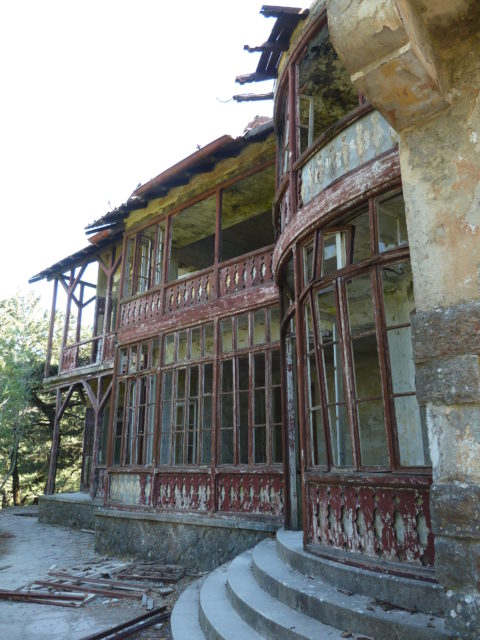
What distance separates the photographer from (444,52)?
284 centimetres

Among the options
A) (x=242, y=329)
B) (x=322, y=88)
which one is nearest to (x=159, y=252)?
(x=242, y=329)

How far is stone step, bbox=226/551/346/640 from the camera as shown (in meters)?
3.41

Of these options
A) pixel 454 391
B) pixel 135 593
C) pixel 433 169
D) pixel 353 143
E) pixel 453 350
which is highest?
pixel 353 143

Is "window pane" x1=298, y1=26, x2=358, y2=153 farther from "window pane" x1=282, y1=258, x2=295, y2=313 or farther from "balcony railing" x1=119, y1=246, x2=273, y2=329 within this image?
"balcony railing" x1=119, y1=246, x2=273, y2=329

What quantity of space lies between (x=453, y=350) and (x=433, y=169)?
3.37 feet

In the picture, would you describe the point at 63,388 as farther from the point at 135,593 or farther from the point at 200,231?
the point at 135,593

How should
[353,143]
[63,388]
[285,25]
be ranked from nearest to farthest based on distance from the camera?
[353,143]
[285,25]
[63,388]

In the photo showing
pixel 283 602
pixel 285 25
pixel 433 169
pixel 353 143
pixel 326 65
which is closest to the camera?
pixel 433 169

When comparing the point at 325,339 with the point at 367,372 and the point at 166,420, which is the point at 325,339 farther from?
the point at 166,420

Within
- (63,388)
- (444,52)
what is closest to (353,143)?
(444,52)

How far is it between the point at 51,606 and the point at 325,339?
17.9 ft

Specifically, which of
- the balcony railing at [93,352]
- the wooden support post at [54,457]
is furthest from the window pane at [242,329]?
the wooden support post at [54,457]

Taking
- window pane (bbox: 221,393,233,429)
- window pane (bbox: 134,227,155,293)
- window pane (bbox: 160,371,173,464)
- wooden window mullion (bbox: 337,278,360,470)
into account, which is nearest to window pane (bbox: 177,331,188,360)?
window pane (bbox: 160,371,173,464)

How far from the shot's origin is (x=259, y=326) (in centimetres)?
934
